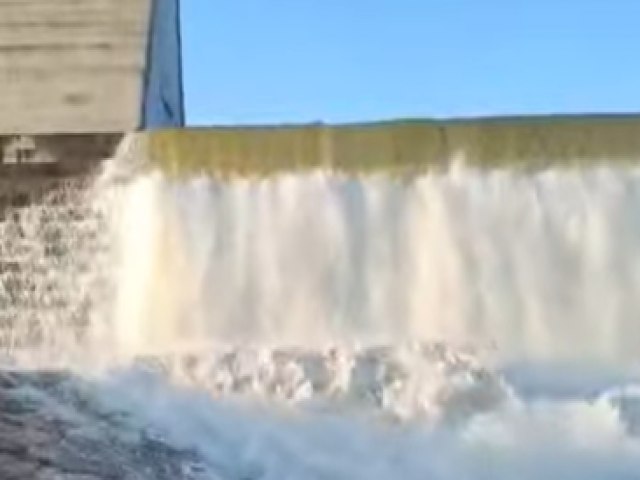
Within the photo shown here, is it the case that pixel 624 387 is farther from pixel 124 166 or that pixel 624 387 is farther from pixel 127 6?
pixel 127 6

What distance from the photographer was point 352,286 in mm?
8219

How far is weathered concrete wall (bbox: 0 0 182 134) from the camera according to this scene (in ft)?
31.7

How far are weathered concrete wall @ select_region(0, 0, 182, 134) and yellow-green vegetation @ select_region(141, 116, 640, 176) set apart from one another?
136cm

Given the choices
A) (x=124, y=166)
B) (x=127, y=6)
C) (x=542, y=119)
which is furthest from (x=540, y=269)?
(x=127, y=6)

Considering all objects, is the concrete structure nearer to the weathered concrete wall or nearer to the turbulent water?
the weathered concrete wall

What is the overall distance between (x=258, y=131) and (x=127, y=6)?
2.26 meters

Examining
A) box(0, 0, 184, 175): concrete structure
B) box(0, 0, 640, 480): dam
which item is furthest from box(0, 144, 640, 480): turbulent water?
box(0, 0, 184, 175): concrete structure

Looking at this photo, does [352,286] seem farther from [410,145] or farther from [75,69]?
[75,69]

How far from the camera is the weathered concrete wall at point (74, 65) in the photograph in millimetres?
9672

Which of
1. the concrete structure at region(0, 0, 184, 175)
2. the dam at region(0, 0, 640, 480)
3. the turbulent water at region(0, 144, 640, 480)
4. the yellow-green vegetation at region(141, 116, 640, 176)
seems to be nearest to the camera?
the turbulent water at region(0, 144, 640, 480)

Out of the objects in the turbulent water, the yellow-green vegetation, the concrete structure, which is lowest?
the turbulent water

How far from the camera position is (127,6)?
1011 centimetres

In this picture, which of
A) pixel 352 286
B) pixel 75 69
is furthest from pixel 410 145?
pixel 75 69

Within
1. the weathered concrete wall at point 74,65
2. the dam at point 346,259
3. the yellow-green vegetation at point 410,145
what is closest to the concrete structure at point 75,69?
the weathered concrete wall at point 74,65
